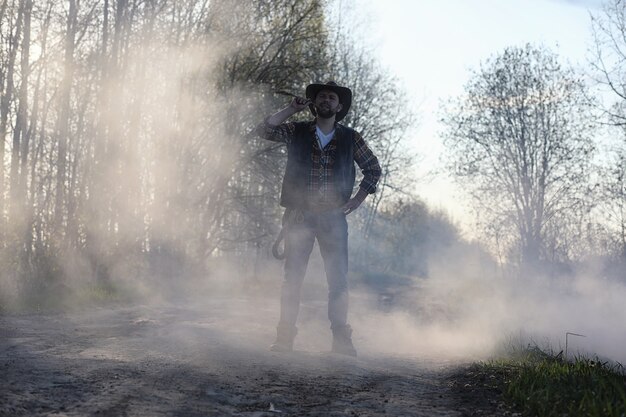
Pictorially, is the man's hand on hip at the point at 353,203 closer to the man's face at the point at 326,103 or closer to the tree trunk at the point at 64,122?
the man's face at the point at 326,103


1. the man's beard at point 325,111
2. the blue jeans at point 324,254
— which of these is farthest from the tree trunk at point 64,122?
the man's beard at point 325,111

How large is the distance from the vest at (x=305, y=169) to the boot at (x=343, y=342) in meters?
1.09

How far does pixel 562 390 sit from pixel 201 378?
1.94 m

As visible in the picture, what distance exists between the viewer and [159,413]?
294 centimetres

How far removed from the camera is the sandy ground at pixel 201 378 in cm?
313

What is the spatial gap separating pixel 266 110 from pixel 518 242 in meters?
19.3

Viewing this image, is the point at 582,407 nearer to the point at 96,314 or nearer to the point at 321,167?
the point at 321,167

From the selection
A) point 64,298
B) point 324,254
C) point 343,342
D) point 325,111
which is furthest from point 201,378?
point 64,298

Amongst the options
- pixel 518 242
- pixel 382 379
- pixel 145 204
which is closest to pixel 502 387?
pixel 382 379

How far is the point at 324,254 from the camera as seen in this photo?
6129mm

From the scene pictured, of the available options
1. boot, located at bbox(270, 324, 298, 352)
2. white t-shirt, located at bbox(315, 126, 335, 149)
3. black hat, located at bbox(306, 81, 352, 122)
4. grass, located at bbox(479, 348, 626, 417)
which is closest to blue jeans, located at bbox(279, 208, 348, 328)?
boot, located at bbox(270, 324, 298, 352)

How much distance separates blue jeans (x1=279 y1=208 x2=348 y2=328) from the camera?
601cm

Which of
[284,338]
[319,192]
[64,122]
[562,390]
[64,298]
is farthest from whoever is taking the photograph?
[64,122]

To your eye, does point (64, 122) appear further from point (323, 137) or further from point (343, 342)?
point (343, 342)
